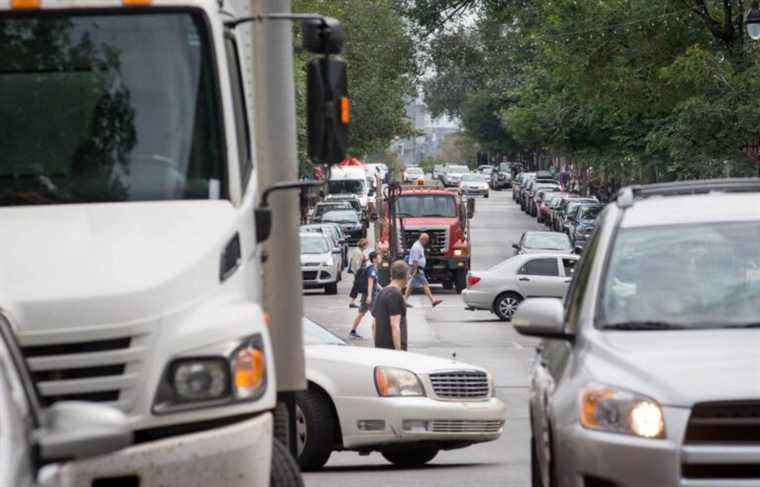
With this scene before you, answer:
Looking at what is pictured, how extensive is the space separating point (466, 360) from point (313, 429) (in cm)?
1626

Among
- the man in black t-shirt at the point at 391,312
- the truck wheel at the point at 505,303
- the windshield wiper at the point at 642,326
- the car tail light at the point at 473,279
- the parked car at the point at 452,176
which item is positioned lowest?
the parked car at the point at 452,176

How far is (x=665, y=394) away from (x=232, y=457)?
1.79 meters

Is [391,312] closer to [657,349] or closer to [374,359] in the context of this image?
[374,359]

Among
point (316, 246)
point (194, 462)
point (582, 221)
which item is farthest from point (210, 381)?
point (582, 221)

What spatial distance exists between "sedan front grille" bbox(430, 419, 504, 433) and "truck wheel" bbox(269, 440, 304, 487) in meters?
A: 6.08

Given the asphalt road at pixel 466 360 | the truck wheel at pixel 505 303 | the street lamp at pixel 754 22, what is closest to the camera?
the asphalt road at pixel 466 360

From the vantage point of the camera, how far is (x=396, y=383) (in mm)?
14602

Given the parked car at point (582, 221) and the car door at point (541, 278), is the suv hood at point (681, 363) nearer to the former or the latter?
the car door at point (541, 278)

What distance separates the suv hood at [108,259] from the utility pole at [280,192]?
1.28m

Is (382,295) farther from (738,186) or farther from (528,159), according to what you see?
(528,159)

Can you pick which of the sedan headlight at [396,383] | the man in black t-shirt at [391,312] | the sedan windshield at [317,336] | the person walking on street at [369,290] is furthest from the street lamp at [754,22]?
the sedan headlight at [396,383]

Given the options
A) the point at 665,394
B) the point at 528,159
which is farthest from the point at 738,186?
the point at 528,159

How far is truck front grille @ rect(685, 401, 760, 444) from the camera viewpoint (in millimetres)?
7207

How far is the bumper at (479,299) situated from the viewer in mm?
39469
